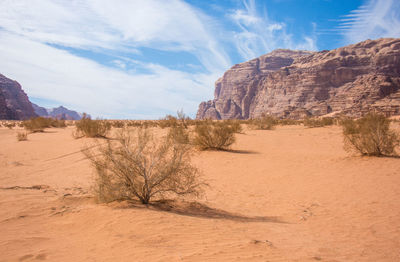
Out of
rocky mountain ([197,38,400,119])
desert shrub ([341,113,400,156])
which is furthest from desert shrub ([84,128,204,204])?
rocky mountain ([197,38,400,119])

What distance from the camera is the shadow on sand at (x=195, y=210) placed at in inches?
168

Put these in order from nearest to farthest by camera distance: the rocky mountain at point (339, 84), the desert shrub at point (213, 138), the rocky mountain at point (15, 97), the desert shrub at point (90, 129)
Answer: the desert shrub at point (213, 138), the desert shrub at point (90, 129), the rocky mountain at point (339, 84), the rocky mountain at point (15, 97)

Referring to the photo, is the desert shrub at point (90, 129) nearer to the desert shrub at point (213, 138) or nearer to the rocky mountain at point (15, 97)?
the desert shrub at point (213, 138)

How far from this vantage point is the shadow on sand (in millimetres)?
4277

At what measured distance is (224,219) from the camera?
4.20 metres

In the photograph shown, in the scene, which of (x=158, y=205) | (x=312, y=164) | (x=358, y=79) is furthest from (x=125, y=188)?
(x=358, y=79)

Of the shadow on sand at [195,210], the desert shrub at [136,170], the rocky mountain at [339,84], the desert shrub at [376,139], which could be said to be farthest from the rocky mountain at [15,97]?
the desert shrub at [376,139]

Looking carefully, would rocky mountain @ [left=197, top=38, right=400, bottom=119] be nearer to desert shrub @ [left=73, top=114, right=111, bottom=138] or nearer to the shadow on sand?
desert shrub @ [left=73, top=114, right=111, bottom=138]

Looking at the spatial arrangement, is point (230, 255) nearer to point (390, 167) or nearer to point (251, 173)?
point (251, 173)

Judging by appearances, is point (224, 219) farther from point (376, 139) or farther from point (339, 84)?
point (339, 84)

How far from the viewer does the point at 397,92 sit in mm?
65125

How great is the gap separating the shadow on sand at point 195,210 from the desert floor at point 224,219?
22mm

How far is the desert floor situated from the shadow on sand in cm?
2

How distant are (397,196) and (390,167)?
3067 millimetres
